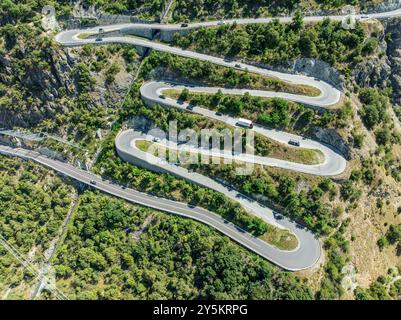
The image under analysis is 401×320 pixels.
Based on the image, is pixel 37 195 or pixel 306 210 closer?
pixel 306 210

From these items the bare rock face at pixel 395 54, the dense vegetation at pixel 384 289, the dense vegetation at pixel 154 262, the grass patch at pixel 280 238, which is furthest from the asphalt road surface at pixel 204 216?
the bare rock face at pixel 395 54

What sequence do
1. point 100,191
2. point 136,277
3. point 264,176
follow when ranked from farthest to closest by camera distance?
point 100,191
point 264,176
point 136,277

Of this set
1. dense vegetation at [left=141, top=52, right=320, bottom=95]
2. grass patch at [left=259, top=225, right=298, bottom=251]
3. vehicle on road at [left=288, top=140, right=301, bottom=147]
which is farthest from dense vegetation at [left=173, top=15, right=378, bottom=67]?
grass patch at [left=259, top=225, right=298, bottom=251]

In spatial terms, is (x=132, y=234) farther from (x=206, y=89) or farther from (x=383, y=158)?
(x=383, y=158)

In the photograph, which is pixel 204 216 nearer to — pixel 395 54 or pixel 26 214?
pixel 26 214

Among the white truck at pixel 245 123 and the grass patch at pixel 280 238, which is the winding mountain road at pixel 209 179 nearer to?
the grass patch at pixel 280 238

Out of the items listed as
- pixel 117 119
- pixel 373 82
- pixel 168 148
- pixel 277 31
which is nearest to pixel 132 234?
pixel 168 148
